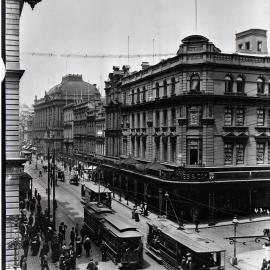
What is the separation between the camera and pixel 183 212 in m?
35.6

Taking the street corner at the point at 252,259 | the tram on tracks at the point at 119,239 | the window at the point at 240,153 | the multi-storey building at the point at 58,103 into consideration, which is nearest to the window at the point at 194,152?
the window at the point at 240,153

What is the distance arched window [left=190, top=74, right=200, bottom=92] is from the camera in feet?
123

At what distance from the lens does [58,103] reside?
9656cm

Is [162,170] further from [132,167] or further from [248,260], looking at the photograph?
[248,260]

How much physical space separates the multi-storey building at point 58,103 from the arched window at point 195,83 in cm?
5895

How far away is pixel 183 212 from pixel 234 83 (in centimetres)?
1256

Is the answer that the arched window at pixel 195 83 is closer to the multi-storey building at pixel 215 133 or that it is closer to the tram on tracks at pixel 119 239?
the multi-storey building at pixel 215 133

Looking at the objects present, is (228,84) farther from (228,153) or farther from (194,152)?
(194,152)

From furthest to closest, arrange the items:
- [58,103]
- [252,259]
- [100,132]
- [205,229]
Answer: [58,103], [100,132], [205,229], [252,259]

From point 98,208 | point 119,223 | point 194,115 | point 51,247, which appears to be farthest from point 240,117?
point 51,247

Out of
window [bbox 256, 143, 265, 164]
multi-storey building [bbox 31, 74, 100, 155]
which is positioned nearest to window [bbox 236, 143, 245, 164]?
window [bbox 256, 143, 265, 164]

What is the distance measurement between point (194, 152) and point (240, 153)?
4270 millimetres

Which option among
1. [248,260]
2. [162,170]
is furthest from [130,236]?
[162,170]

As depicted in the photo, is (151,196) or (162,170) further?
(151,196)
